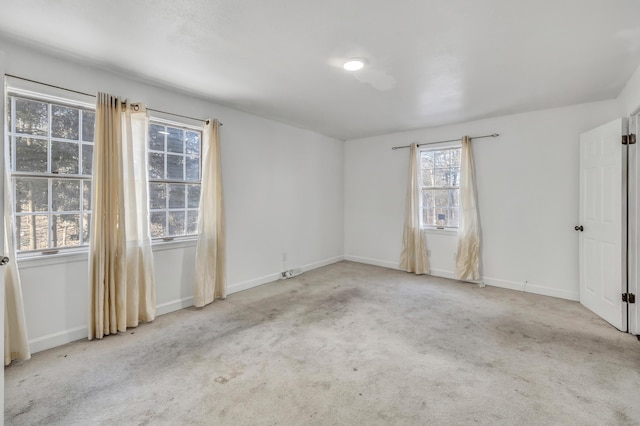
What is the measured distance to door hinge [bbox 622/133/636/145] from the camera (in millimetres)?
2841

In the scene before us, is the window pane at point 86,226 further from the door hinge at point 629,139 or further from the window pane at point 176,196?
the door hinge at point 629,139

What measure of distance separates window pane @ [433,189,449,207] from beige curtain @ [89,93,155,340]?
14.1ft

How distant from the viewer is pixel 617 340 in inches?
105

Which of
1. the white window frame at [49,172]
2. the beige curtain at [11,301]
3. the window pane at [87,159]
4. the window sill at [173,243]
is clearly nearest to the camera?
the beige curtain at [11,301]

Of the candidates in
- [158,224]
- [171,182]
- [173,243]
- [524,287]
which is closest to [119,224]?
[158,224]

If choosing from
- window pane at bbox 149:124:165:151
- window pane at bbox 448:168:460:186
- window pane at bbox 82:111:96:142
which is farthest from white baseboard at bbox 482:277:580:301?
window pane at bbox 82:111:96:142

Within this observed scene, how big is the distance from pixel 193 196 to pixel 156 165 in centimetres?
55

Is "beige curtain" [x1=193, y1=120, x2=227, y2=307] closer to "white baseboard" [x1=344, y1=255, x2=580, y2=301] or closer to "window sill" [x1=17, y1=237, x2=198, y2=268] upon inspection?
"window sill" [x1=17, y1=237, x2=198, y2=268]

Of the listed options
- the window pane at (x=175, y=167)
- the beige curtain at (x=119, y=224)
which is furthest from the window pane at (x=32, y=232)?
the window pane at (x=175, y=167)

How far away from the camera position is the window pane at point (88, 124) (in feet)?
9.00

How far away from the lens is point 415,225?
4.95 m

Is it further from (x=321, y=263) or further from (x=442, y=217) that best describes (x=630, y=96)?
(x=321, y=263)

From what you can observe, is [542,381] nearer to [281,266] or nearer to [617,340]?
[617,340]

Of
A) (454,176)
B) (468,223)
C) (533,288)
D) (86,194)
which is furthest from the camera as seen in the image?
(454,176)
